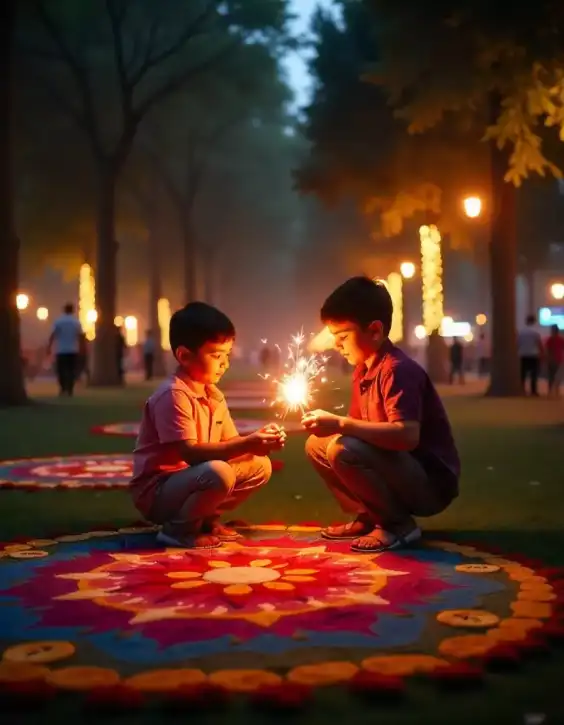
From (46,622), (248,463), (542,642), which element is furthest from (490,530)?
(46,622)

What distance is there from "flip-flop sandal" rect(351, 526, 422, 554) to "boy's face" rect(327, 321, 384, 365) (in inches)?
39.3

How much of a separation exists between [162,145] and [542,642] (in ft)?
120

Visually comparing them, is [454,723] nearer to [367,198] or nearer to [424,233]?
[367,198]

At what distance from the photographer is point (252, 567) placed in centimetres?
500

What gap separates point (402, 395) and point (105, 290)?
2452cm

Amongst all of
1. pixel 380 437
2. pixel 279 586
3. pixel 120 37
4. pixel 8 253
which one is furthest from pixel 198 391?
pixel 120 37

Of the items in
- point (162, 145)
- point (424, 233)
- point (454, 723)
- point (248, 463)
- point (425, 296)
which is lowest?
point (454, 723)

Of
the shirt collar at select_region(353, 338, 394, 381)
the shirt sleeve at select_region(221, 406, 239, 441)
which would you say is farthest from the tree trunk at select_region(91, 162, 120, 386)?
the shirt collar at select_region(353, 338, 394, 381)

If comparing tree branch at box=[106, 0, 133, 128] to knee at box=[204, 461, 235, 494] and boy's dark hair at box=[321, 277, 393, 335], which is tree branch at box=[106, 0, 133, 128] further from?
knee at box=[204, 461, 235, 494]

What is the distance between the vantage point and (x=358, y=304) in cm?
550

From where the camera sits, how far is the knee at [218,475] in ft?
17.6

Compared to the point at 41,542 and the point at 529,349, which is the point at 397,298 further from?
the point at 41,542

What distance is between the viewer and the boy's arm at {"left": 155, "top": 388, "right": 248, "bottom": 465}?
5.51m

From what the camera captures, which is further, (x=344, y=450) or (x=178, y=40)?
(x=178, y=40)
